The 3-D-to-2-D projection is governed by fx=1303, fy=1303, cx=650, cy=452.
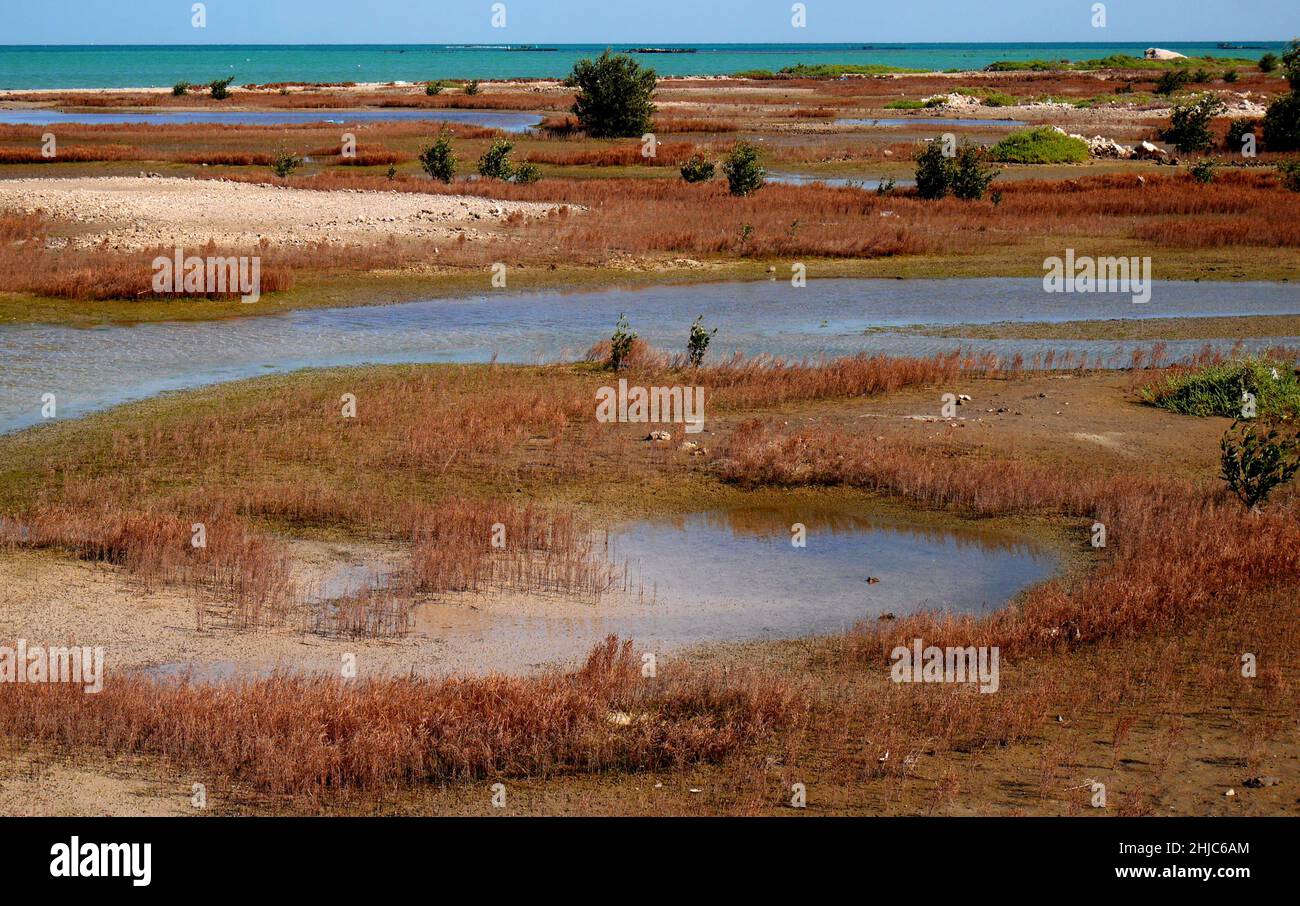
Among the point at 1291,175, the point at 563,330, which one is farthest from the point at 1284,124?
the point at 563,330

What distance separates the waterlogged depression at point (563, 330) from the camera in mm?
20797

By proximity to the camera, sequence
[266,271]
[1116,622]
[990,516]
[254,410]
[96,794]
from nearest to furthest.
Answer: [96,794] → [1116,622] → [990,516] → [254,410] → [266,271]

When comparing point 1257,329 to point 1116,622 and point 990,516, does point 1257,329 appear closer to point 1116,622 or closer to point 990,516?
point 990,516

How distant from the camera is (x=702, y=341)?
2077 cm

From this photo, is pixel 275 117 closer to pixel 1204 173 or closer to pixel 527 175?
pixel 527 175

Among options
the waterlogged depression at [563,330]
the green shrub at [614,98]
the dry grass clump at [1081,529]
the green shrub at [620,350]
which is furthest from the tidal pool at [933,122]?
the dry grass clump at [1081,529]

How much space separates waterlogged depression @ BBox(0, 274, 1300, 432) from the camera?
20797mm

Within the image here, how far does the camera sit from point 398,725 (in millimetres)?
8531

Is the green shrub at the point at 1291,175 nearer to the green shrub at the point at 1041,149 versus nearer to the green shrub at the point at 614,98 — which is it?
the green shrub at the point at 1041,149

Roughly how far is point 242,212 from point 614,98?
104ft

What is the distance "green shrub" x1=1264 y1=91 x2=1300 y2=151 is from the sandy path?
120 feet

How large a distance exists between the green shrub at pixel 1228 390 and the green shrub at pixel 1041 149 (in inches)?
1448

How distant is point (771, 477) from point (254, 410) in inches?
287

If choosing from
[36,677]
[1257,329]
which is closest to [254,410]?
[36,677]
